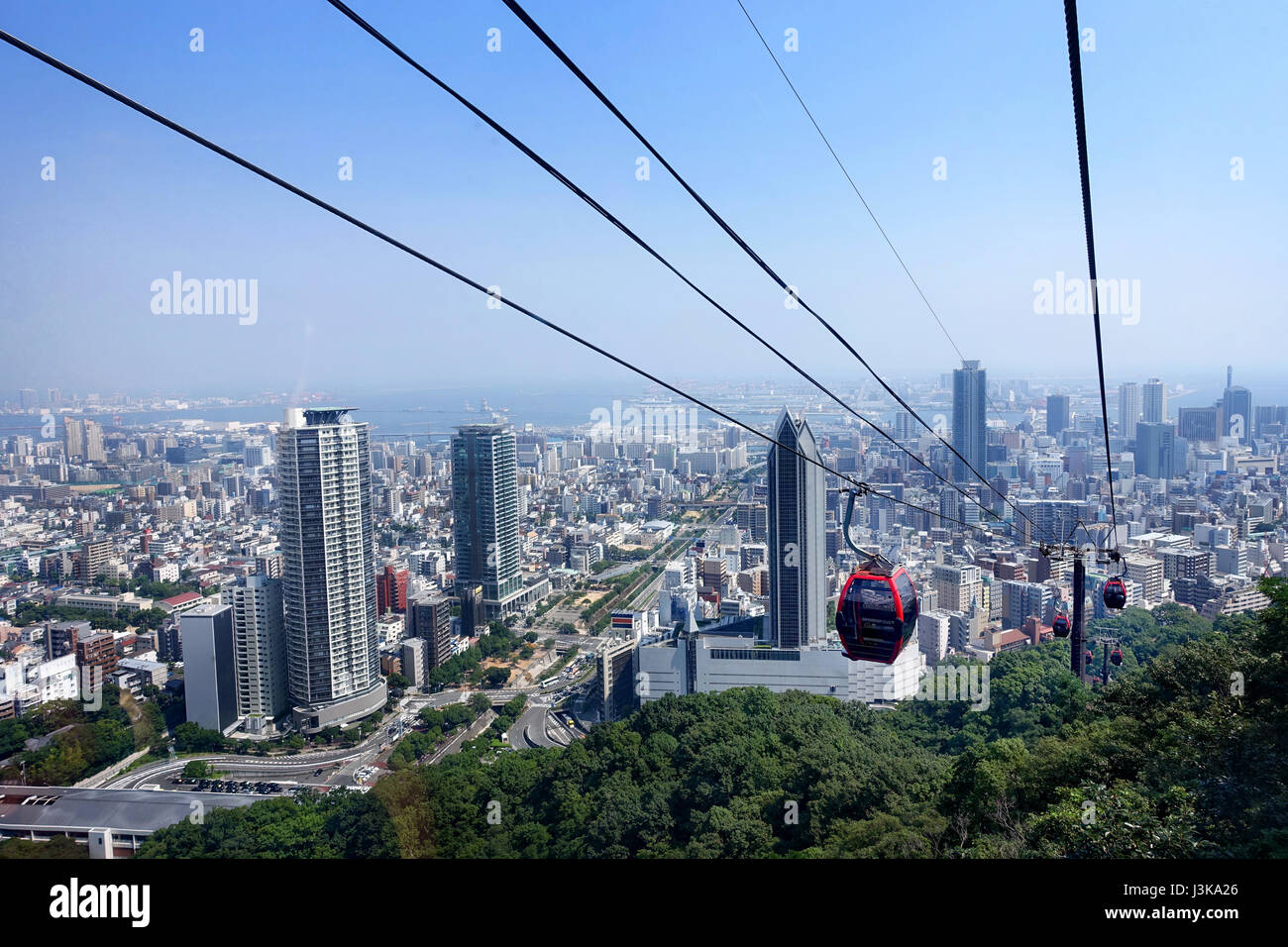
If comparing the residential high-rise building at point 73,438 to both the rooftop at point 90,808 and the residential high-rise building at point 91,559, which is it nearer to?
the residential high-rise building at point 91,559

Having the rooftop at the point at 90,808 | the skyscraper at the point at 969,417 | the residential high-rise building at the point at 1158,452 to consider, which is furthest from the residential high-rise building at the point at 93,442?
the residential high-rise building at the point at 1158,452

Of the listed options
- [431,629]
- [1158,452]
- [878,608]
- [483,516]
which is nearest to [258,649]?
[431,629]

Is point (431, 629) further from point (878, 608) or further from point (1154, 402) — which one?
point (1154, 402)

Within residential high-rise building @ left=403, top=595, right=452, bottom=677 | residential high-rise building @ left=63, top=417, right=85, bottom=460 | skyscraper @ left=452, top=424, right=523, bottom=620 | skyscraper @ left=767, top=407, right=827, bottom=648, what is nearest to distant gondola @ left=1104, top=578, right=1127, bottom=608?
skyscraper @ left=767, top=407, right=827, bottom=648

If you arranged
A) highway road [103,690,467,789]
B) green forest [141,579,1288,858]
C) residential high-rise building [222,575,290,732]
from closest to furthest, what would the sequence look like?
1. green forest [141,579,1288,858]
2. highway road [103,690,467,789]
3. residential high-rise building [222,575,290,732]

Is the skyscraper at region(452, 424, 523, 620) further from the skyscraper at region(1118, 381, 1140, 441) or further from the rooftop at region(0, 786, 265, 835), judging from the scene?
the skyscraper at region(1118, 381, 1140, 441)

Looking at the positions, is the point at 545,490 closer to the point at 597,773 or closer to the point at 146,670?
the point at 146,670

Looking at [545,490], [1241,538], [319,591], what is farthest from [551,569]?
[1241,538]
